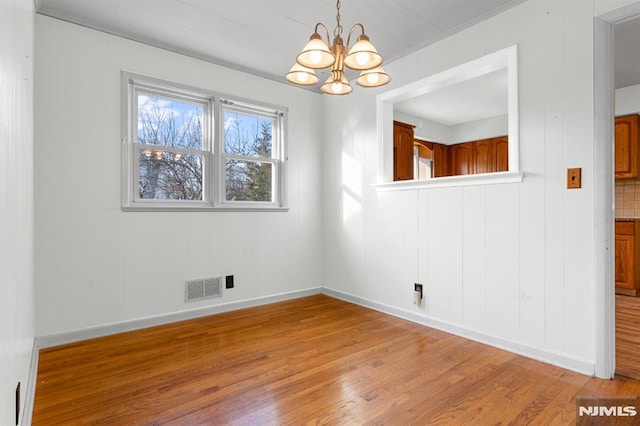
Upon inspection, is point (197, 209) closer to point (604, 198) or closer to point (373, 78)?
point (373, 78)

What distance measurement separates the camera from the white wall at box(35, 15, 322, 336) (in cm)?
263

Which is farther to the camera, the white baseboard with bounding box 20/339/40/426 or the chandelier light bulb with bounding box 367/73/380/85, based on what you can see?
the chandelier light bulb with bounding box 367/73/380/85

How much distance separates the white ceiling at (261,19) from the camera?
2568mm

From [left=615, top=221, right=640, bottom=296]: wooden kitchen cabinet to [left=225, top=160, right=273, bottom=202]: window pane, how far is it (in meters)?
4.36

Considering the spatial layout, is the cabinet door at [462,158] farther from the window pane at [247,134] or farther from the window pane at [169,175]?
the window pane at [169,175]

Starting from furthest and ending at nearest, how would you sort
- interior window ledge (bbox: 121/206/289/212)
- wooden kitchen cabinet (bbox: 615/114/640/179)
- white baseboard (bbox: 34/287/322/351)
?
1. wooden kitchen cabinet (bbox: 615/114/640/179)
2. interior window ledge (bbox: 121/206/289/212)
3. white baseboard (bbox: 34/287/322/351)

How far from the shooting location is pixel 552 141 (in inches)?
91.7

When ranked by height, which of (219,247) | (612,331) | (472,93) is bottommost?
(612,331)

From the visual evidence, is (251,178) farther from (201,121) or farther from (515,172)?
(515,172)

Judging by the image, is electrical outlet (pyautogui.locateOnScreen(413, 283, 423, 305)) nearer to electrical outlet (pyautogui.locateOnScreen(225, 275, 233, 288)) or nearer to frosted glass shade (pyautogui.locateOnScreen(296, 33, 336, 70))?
electrical outlet (pyautogui.locateOnScreen(225, 275, 233, 288))

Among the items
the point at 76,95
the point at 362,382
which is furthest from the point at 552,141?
the point at 76,95

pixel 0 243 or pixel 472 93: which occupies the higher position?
pixel 472 93

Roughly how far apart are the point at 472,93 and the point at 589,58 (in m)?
2.57

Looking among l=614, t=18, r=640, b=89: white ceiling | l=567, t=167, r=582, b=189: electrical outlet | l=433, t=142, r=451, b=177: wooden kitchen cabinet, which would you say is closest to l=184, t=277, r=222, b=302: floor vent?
l=567, t=167, r=582, b=189: electrical outlet
